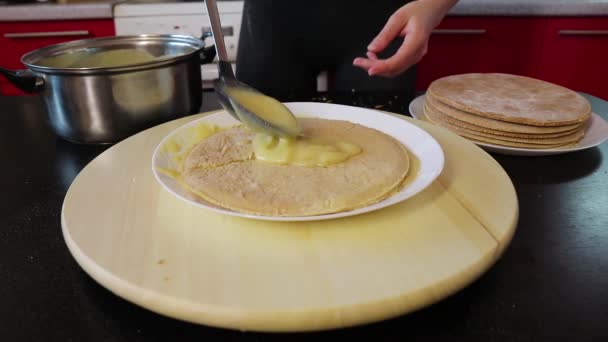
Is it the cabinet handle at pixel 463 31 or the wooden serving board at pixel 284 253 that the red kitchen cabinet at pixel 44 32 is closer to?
the cabinet handle at pixel 463 31

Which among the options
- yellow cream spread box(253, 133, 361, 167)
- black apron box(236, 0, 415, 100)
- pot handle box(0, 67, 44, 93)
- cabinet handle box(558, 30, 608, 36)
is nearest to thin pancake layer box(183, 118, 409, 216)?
yellow cream spread box(253, 133, 361, 167)

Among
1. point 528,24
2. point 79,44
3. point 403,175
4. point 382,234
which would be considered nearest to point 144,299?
point 382,234

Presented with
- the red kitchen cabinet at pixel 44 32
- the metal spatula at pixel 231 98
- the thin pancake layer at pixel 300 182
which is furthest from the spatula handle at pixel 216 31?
the red kitchen cabinet at pixel 44 32

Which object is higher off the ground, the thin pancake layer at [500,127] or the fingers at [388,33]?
the fingers at [388,33]

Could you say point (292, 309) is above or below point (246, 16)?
below

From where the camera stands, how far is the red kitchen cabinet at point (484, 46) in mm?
1954

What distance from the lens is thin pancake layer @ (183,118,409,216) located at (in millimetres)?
560

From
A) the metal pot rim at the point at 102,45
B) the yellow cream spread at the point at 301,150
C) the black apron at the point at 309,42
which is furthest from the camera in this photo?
the black apron at the point at 309,42

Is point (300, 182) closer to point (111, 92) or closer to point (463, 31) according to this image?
point (111, 92)

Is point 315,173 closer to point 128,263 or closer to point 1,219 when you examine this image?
point 128,263

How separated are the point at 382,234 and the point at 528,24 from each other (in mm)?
1816

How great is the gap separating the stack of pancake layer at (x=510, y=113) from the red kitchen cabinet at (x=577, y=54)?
44.2 inches

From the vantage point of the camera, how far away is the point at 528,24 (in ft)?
6.38

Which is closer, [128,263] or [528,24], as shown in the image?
[128,263]
